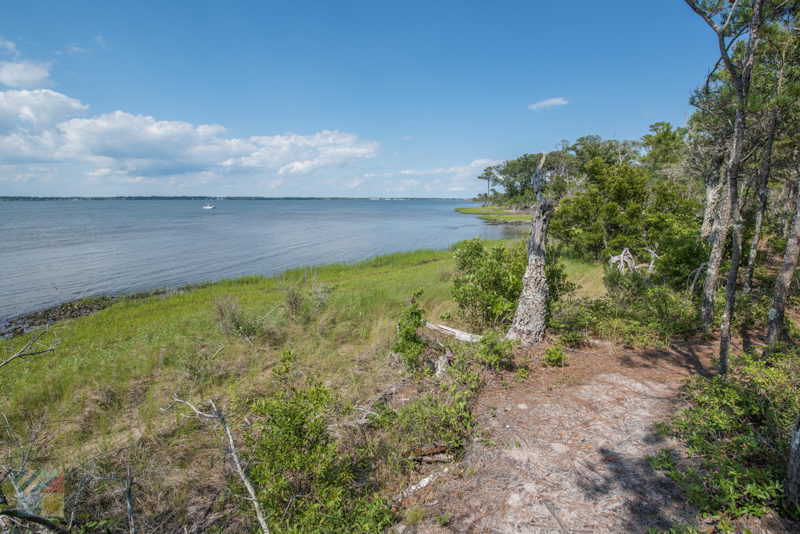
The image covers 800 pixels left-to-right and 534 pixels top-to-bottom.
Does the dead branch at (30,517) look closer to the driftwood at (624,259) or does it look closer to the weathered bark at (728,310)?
the weathered bark at (728,310)

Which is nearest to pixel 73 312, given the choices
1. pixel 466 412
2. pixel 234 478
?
pixel 234 478

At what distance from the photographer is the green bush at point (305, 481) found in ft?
10.0

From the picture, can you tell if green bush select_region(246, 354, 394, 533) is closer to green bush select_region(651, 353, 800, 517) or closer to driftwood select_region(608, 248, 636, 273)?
green bush select_region(651, 353, 800, 517)

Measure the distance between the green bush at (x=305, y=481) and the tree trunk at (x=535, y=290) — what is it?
4.02 meters

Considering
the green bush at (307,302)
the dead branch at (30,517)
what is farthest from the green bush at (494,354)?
the green bush at (307,302)

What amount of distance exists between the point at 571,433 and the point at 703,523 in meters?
1.34

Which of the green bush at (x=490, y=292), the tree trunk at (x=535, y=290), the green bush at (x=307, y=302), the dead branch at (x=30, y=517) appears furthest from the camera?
the green bush at (x=307, y=302)

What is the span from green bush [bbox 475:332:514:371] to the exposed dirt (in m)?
0.37

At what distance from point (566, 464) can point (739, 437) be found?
4.99 ft

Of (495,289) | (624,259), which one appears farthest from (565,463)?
(624,259)

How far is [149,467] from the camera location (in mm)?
4168

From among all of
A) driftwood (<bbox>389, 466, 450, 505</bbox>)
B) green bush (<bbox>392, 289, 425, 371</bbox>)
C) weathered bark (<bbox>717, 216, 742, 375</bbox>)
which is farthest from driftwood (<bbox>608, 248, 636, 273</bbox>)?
driftwood (<bbox>389, 466, 450, 505</bbox>)

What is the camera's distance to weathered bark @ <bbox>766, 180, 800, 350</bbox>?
4207 millimetres

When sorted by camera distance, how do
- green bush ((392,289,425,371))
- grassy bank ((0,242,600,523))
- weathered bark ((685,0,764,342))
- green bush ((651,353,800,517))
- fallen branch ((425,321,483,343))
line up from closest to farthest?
green bush ((651,353,800,517)), weathered bark ((685,0,764,342)), grassy bank ((0,242,600,523)), green bush ((392,289,425,371)), fallen branch ((425,321,483,343))
